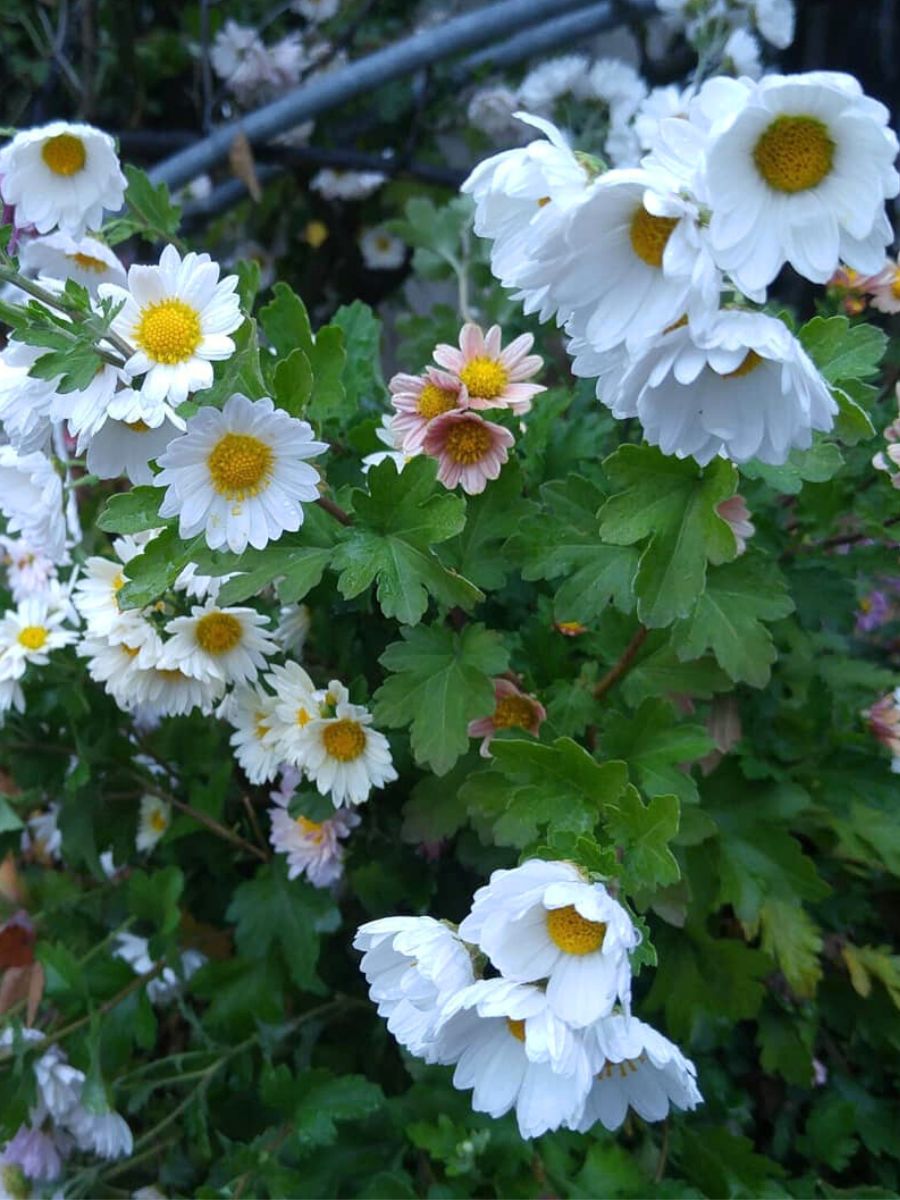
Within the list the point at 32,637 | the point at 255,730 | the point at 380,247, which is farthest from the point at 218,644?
the point at 380,247

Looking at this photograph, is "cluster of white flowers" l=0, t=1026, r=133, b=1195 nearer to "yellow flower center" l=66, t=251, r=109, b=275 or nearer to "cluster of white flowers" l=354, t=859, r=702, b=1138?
"cluster of white flowers" l=354, t=859, r=702, b=1138

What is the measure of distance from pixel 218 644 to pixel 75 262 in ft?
0.89

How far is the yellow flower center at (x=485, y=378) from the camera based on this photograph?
2.43 feet

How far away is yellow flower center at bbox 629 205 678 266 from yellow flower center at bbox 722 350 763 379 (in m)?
0.06

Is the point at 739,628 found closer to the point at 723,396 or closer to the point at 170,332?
the point at 723,396

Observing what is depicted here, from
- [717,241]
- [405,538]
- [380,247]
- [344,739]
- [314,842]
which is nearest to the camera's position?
[717,241]

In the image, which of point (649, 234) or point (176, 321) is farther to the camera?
point (176, 321)

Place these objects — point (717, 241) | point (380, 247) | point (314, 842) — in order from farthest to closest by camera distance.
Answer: point (380, 247), point (314, 842), point (717, 241)

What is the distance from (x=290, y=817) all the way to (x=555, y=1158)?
33 centimetres

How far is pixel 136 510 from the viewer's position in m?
0.63

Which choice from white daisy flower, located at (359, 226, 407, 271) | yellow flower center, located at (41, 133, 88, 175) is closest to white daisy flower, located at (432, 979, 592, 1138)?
yellow flower center, located at (41, 133, 88, 175)

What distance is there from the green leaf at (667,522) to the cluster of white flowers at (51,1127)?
59cm

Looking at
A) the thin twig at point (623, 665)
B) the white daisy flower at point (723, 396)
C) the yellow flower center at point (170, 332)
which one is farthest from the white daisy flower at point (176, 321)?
the thin twig at point (623, 665)

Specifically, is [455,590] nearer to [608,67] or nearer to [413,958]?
[413,958]
